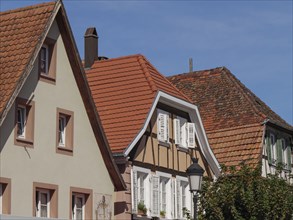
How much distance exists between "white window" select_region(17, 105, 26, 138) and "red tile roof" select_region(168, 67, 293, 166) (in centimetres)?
1488

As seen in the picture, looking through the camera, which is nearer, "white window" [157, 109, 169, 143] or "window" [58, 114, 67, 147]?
"window" [58, 114, 67, 147]

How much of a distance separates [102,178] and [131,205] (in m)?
2.35

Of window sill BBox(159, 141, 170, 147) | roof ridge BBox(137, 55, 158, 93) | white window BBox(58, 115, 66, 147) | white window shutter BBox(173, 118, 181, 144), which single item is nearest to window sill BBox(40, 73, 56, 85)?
white window BBox(58, 115, 66, 147)

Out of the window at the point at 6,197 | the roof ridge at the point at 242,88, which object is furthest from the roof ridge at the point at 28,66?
the roof ridge at the point at 242,88

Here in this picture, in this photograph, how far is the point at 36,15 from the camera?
1047 inches

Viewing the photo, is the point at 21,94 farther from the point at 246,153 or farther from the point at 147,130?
the point at 246,153

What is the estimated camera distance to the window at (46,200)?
1009 inches

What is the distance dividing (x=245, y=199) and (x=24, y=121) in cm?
786

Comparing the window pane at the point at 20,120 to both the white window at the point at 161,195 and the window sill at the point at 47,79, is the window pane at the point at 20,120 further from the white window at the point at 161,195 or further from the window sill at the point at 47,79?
the white window at the point at 161,195

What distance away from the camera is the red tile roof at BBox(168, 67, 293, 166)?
40312mm

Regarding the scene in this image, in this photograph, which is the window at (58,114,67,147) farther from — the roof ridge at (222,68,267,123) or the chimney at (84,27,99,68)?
the roof ridge at (222,68,267,123)

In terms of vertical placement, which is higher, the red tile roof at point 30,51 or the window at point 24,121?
the red tile roof at point 30,51

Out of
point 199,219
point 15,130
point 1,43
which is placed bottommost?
point 199,219

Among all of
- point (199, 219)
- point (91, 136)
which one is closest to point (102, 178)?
point (91, 136)
